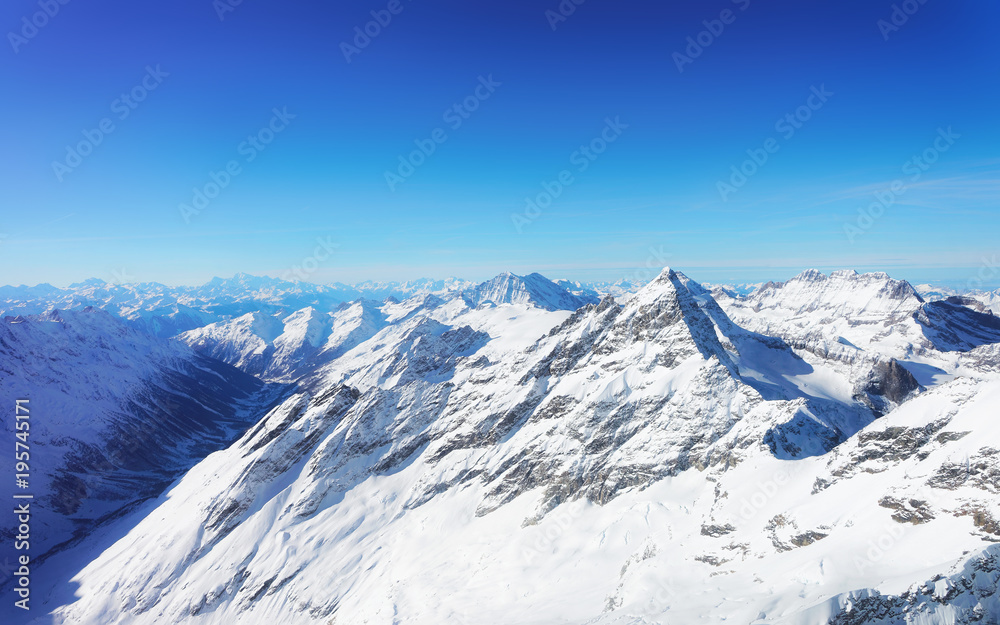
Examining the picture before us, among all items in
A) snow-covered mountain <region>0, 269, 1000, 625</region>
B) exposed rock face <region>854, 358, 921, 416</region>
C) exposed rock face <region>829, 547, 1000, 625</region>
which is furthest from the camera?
exposed rock face <region>854, 358, 921, 416</region>

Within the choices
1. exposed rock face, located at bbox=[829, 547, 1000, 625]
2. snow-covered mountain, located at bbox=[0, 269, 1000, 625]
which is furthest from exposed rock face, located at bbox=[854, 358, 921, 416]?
exposed rock face, located at bbox=[829, 547, 1000, 625]

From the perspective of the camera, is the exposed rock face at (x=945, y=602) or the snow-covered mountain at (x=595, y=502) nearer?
the exposed rock face at (x=945, y=602)

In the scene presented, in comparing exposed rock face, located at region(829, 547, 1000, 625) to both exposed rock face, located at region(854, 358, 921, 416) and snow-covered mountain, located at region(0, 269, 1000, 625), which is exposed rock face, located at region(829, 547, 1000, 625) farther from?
exposed rock face, located at region(854, 358, 921, 416)

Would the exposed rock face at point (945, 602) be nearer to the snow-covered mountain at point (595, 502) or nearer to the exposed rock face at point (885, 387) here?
the snow-covered mountain at point (595, 502)

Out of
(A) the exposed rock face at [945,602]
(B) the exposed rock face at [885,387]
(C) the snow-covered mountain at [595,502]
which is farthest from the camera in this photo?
(B) the exposed rock face at [885,387]

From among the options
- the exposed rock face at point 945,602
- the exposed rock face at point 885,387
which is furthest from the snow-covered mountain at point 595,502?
the exposed rock face at point 885,387

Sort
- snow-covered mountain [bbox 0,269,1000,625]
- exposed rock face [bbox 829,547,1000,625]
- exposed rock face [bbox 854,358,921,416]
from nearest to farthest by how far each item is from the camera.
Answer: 1. exposed rock face [bbox 829,547,1000,625]
2. snow-covered mountain [bbox 0,269,1000,625]
3. exposed rock face [bbox 854,358,921,416]

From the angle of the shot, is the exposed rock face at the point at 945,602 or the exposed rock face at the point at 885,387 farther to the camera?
the exposed rock face at the point at 885,387

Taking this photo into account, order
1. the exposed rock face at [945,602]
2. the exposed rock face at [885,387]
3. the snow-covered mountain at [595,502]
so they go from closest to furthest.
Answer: the exposed rock face at [945,602], the snow-covered mountain at [595,502], the exposed rock face at [885,387]
